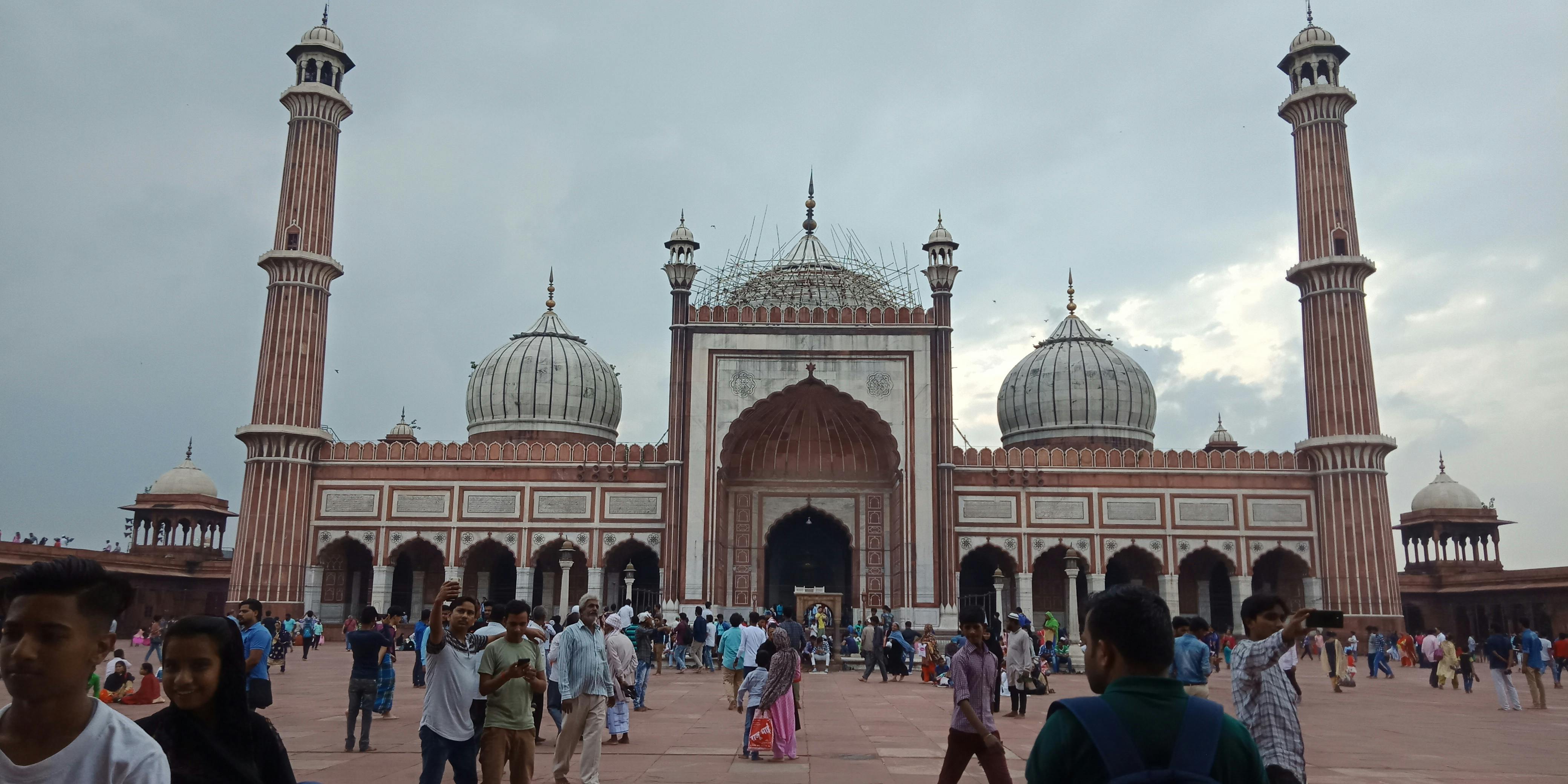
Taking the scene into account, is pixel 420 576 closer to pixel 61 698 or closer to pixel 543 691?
pixel 543 691

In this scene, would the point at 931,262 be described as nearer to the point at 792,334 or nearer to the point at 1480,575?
→ the point at 792,334

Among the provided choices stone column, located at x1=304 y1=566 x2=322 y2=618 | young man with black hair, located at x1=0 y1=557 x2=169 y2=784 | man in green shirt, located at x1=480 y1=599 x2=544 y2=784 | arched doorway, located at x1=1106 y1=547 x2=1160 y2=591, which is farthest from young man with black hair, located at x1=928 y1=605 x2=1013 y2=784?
stone column, located at x1=304 y1=566 x2=322 y2=618

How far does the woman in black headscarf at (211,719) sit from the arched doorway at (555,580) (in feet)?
80.6

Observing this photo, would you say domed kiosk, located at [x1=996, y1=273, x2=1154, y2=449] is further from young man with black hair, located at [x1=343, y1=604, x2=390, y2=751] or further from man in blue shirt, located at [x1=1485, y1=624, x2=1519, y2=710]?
young man with black hair, located at [x1=343, y1=604, x2=390, y2=751]

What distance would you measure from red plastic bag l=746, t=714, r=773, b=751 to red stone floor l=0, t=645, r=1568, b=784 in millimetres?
125

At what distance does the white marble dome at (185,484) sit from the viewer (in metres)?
36.0

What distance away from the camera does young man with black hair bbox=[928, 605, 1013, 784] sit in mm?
5070

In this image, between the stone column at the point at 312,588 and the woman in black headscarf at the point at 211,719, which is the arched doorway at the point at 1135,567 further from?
the woman in black headscarf at the point at 211,719

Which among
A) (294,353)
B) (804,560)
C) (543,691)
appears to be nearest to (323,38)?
(294,353)

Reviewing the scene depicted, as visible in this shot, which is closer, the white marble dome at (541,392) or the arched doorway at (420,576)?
the arched doorway at (420,576)

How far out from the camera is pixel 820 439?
89.0 ft

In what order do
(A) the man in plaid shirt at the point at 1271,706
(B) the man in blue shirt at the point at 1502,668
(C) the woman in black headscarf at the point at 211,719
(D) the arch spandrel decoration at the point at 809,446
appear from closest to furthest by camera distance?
(C) the woman in black headscarf at the point at 211,719 < (A) the man in plaid shirt at the point at 1271,706 < (B) the man in blue shirt at the point at 1502,668 < (D) the arch spandrel decoration at the point at 809,446

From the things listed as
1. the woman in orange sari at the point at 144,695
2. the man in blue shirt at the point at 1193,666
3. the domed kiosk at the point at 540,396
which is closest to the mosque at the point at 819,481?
the domed kiosk at the point at 540,396

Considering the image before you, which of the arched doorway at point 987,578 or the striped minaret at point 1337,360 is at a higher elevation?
the striped minaret at point 1337,360
